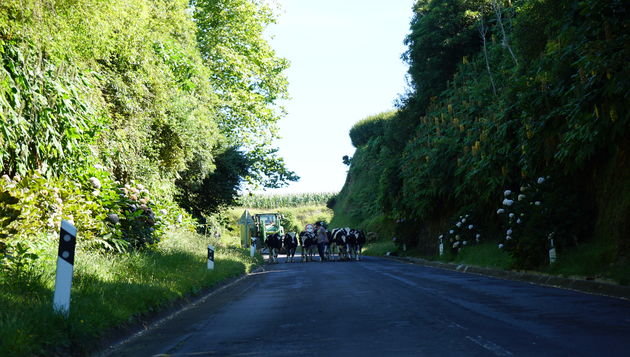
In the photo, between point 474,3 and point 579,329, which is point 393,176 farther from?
point 579,329

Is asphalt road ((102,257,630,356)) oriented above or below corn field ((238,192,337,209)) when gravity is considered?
below

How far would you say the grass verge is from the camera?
7191 millimetres

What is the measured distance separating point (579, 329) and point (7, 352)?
663cm

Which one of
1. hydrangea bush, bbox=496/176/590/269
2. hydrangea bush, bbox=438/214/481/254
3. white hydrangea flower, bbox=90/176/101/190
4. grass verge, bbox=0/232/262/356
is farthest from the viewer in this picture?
hydrangea bush, bbox=438/214/481/254

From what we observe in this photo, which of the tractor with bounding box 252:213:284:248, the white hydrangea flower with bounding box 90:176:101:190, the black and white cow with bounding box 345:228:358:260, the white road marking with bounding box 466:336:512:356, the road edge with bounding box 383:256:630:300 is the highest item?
the tractor with bounding box 252:213:284:248

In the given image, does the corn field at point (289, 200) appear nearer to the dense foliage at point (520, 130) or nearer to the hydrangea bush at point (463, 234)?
the dense foliage at point (520, 130)

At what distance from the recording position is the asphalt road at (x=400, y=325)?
24.7 ft

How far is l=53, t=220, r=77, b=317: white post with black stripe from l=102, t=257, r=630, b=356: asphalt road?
0.85 metres

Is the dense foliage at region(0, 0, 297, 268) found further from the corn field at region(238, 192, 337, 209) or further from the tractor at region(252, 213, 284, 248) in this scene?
the corn field at region(238, 192, 337, 209)

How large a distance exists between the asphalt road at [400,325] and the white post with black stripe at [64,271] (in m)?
0.85

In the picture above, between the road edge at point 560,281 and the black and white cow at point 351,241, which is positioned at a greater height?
the black and white cow at point 351,241

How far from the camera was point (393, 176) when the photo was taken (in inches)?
1542

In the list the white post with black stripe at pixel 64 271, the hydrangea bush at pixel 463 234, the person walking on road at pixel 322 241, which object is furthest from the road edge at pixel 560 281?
the person walking on road at pixel 322 241

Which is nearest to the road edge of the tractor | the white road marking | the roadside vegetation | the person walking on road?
the white road marking
